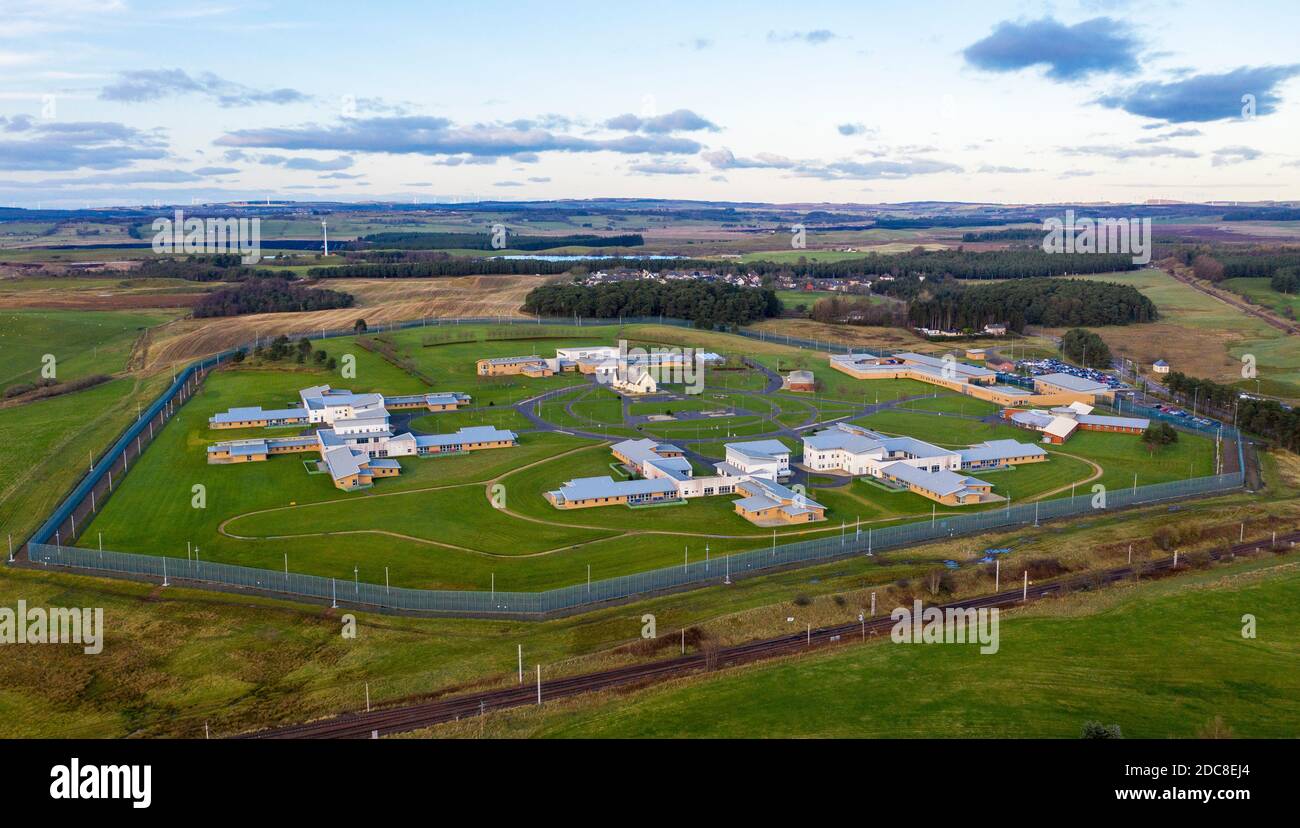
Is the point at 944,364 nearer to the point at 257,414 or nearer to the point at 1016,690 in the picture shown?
the point at 257,414

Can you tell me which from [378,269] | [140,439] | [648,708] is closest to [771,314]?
[378,269]

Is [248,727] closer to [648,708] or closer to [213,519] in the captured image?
[648,708]

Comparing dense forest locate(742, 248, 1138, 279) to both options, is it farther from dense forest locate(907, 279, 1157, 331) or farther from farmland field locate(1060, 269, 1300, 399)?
dense forest locate(907, 279, 1157, 331)

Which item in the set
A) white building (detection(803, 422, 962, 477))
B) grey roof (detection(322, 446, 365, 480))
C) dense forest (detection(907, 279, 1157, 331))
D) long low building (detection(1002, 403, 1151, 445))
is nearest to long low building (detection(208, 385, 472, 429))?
grey roof (detection(322, 446, 365, 480))

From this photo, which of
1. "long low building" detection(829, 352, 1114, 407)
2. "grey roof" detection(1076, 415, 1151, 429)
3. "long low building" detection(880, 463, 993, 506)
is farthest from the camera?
"long low building" detection(829, 352, 1114, 407)

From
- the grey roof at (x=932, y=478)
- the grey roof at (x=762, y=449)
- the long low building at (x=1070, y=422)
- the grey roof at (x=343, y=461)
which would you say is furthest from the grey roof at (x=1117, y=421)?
the grey roof at (x=343, y=461)

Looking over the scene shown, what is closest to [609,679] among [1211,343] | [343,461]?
[343,461]
